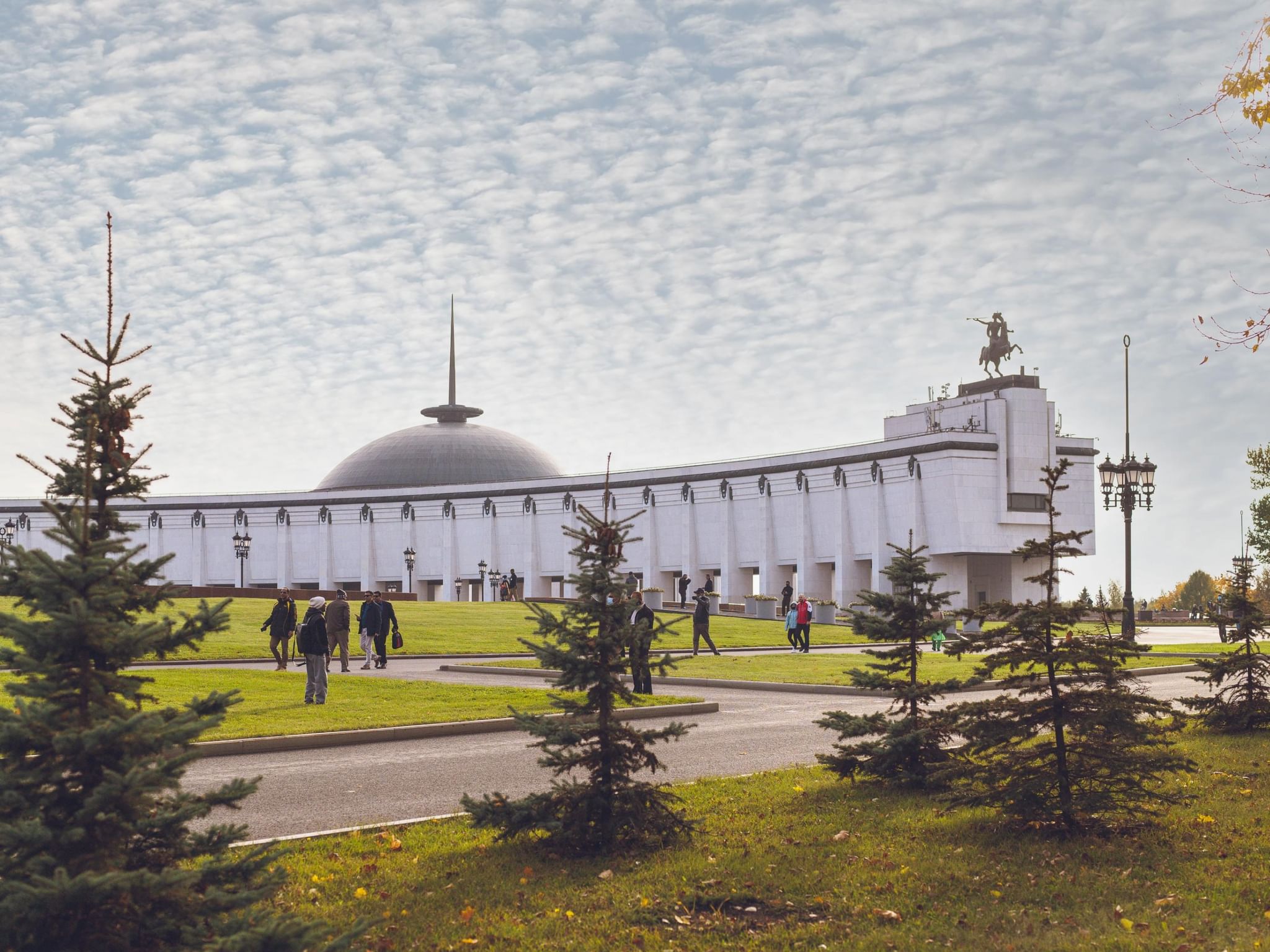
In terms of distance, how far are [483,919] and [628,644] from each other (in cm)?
234

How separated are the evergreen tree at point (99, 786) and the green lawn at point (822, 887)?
49.1 inches

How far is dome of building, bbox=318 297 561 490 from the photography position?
123875 millimetres

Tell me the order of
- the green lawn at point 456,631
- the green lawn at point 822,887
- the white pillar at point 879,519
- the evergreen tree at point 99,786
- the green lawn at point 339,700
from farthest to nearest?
1. the white pillar at point 879,519
2. the green lawn at point 456,631
3. the green lawn at point 339,700
4. the green lawn at point 822,887
5. the evergreen tree at point 99,786

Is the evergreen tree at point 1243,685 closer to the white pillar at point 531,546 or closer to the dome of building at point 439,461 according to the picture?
the white pillar at point 531,546

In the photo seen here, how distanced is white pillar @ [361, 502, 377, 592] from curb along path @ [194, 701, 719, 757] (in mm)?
92982

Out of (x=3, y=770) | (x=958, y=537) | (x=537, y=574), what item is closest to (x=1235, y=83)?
(x=3, y=770)

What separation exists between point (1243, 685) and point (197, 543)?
107 metres

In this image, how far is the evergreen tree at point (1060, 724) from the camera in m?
9.54

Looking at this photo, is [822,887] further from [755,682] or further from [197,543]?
[197,543]

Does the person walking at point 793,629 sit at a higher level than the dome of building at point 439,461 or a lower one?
lower

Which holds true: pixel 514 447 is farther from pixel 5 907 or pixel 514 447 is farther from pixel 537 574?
pixel 5 907

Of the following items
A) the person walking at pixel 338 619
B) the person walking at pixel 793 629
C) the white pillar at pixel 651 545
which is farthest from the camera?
the white pillar at pixel 651 545

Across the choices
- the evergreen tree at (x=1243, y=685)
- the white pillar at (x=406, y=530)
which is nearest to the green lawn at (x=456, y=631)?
the evergreen tree at (x=1243, y=685)

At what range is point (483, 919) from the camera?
7.77m
